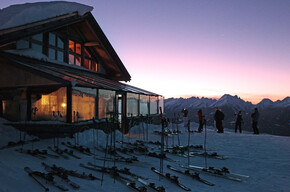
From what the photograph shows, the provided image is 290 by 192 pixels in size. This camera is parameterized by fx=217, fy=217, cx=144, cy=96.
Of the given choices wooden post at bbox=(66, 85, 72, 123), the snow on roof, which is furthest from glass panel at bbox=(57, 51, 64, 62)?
wooden post at bbox=(66, 85, 72, 123)

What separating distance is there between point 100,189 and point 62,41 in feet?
39.2

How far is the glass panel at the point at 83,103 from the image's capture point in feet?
34.8

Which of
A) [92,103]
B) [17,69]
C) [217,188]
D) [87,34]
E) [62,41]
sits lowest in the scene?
[217,188]

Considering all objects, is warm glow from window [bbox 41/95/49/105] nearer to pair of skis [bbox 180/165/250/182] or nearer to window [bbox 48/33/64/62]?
window [bbox 48/33/64/62]

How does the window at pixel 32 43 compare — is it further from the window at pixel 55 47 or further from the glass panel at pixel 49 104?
the glass panel at pixel 49 104

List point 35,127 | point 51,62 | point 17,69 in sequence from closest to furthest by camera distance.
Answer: point 35,127 < point 17,69 < point 51,62

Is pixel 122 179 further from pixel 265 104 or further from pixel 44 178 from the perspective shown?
pixel 265 104

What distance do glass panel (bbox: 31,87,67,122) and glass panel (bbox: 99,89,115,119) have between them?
Result: 2.63m

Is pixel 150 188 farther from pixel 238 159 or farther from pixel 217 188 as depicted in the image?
pixel 238 159

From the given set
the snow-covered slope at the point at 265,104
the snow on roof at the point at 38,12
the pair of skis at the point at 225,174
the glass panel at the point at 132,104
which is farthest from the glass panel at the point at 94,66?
the snow-covered slope at the point at 265,104

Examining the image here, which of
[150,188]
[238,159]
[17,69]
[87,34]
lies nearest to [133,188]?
[150,188]

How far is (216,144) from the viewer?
1123cm

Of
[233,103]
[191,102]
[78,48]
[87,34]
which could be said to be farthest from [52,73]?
[233,103]

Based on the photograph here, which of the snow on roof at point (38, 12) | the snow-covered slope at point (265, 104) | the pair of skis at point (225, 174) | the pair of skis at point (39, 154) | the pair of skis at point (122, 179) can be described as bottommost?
the pair of skis at point (225, 174)
